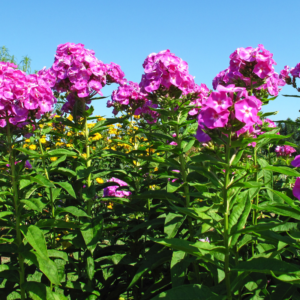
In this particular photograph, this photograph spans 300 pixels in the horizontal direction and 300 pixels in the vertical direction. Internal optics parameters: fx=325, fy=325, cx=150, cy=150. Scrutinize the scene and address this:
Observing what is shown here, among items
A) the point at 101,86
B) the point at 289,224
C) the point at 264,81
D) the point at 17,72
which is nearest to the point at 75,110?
the point at 101,86

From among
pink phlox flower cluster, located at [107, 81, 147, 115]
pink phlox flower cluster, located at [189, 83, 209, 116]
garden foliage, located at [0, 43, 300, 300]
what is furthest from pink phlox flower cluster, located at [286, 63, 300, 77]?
pink phlox flower cluster, located at [107, 81, 147, 115]

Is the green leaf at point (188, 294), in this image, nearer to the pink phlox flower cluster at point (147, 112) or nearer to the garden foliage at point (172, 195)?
the garden foliage at point (172, 195)

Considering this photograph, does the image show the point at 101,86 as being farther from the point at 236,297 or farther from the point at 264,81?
the point at 236,297

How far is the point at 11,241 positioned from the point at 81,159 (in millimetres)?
1034

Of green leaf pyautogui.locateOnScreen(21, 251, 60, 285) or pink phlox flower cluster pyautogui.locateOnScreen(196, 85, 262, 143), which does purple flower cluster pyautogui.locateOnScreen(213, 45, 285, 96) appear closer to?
pink phlox flower cluster pyautogui.locateOnScreen(196, 85, 262, 143)

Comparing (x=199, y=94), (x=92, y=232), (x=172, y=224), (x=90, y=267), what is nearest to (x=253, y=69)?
(x=199, y=94)

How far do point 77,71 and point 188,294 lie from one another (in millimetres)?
2548

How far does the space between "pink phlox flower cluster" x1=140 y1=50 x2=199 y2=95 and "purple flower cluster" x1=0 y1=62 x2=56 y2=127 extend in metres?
1.00

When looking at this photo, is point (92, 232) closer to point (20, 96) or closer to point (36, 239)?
point (36, 239)

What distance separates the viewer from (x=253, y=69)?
315cm

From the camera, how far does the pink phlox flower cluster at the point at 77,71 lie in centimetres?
350

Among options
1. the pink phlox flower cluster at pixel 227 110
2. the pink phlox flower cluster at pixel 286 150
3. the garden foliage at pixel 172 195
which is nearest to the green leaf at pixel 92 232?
the garden foliage at pixel 172 195

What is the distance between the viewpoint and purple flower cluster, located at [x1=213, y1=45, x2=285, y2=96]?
3092mm

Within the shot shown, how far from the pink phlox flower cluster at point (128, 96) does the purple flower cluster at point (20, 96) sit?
1.39m
